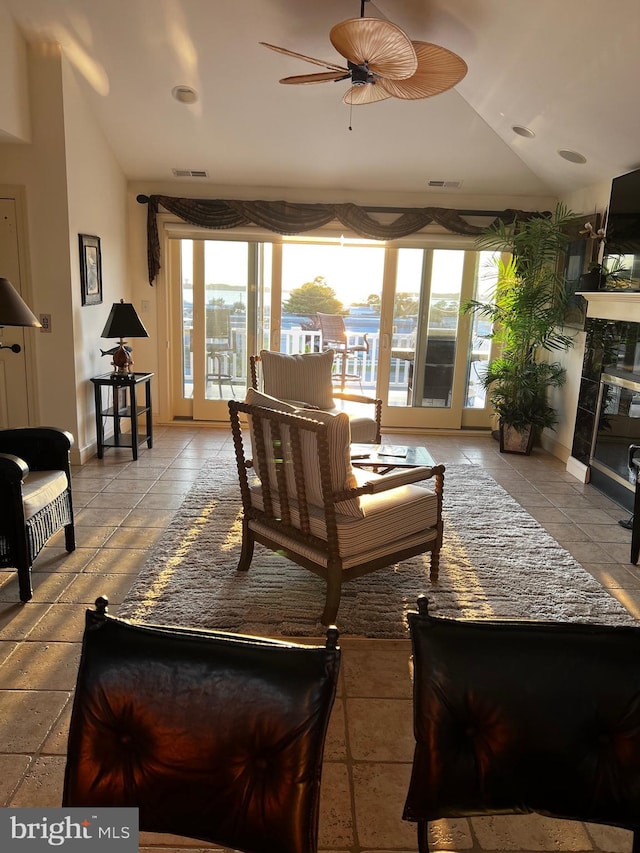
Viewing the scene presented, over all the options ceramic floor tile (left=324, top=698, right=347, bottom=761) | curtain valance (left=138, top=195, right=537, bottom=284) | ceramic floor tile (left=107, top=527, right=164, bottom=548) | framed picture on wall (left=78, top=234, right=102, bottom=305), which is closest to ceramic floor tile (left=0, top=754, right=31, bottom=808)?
ceramic floor tile (left=324, top=698, right=347, bottom=761)

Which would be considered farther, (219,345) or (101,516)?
(219,345)

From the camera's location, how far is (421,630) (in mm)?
1222

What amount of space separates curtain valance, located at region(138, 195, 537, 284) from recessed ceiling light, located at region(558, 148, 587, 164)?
41.1 inches

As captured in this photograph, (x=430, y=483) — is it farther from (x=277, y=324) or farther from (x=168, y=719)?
(x=168, y=719)

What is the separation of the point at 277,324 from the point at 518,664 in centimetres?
550

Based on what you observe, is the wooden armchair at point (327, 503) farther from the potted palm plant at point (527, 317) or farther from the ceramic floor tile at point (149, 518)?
the potted palm plant at point (527, 317)

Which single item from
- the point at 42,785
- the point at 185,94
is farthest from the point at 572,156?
the point at 42,785

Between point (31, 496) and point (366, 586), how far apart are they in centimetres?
170

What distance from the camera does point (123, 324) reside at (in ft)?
16.3

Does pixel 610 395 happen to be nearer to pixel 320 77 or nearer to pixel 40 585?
pixel 320 77

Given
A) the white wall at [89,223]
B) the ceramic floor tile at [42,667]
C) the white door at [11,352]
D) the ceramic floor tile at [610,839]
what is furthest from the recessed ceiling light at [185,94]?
the ceramic floor tile at [610,839]

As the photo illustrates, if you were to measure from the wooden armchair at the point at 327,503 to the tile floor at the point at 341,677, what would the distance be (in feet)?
1.30

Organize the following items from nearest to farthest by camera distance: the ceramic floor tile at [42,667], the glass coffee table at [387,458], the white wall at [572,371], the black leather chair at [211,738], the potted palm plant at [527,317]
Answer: the black leather chair at [211,738], the ceramic floor tile at [42,667], the glass coffee table at [387,458], the white wall at [572,371], the potted palm plant at [527,317]

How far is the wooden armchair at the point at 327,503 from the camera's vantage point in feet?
8.44
